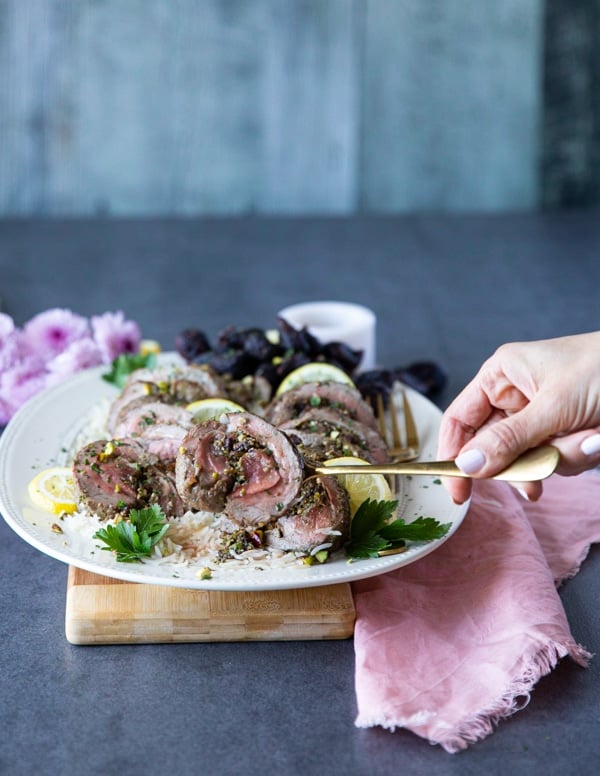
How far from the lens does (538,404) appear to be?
2.24 m

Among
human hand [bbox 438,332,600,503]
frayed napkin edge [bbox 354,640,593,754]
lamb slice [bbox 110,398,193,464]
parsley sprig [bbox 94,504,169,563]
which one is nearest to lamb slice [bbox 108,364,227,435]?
lamb slice [bbox 110,398,193,464]

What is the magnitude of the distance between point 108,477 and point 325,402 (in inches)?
29.6

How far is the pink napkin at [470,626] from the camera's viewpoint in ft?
6.83

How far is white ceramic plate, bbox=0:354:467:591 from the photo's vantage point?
2277 mm

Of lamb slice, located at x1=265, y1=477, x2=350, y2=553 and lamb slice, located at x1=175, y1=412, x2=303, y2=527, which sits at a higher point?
lamb slice, located at x1=175, y1=412, x2=303, y2=527

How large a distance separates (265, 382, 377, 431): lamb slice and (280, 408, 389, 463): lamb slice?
0.19ft

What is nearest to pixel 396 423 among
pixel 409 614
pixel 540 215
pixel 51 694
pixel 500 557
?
pixel 500 557

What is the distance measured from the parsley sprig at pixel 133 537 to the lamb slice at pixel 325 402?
2.24ft

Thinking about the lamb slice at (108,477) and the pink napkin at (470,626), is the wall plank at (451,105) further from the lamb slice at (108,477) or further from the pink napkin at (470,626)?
the lamb slice at (108,477)

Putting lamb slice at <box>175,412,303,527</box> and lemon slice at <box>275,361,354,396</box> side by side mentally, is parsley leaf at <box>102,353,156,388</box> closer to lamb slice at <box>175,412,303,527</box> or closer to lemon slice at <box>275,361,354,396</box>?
lemon slice at <box>275,361,354,396</box>

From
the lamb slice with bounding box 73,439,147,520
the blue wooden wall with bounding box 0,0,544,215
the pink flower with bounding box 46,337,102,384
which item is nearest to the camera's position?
the lamb slice with bounding box 73,439,147,520

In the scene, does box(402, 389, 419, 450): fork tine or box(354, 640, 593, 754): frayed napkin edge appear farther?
box(402, 389, 419, 450): fork tine

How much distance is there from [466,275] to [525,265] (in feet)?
1.20

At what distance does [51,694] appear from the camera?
7.16ft
